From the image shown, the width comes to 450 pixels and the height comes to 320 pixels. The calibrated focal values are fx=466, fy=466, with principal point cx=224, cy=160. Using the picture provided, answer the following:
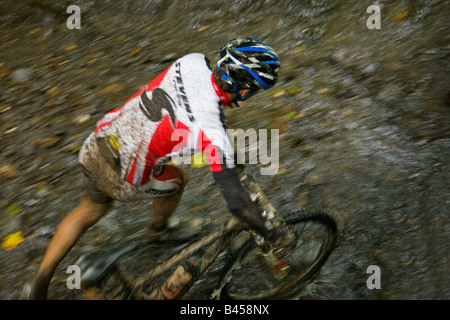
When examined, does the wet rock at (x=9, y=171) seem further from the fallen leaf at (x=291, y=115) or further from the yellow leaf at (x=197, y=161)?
the fallen leaf at (x=291, y=115)

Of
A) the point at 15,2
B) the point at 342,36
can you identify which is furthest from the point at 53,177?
the point at 15,2

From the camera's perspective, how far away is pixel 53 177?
5070 mm

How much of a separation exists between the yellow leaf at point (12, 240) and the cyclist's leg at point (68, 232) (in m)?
1.23

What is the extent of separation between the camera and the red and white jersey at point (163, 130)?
267 cm

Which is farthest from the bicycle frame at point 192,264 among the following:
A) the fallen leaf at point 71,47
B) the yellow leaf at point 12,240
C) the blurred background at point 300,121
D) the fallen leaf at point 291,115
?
the fallen leaf at point 71,47

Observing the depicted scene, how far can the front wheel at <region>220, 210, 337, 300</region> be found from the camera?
132 inches

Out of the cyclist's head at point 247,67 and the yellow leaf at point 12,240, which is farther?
the yellow leaf at point 12,240

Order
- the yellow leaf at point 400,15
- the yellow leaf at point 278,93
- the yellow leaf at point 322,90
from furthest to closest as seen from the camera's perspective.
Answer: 1. the yellow leaf at point 400,15
2. the yellow leaf at point 278,93
3. the yellow leaf at point 322,90

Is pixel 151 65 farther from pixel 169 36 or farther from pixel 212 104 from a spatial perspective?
pixel 212 104

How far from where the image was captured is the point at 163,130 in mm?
2859

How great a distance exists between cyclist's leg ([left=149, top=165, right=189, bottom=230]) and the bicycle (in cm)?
36

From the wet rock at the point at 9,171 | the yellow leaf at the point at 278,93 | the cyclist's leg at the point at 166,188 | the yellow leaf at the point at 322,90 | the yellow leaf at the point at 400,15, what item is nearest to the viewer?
the cyclist's leg at the point at 166,188

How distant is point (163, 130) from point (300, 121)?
8.56 ft

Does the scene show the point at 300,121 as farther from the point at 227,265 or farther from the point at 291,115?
the point at 227,265
